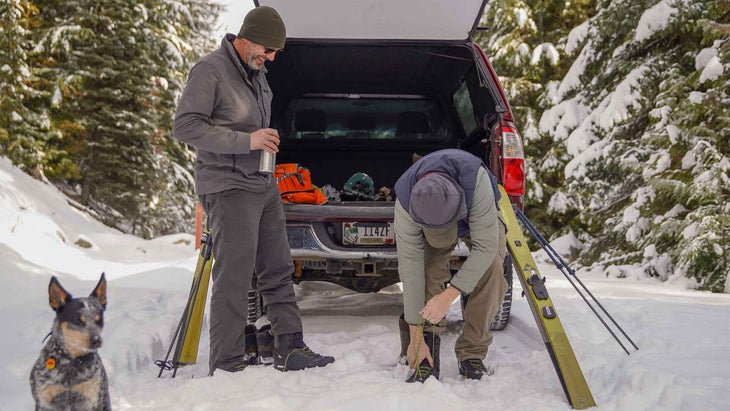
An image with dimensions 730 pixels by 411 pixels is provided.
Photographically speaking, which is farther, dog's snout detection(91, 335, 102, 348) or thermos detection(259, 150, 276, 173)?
thermos detection(259, 150, 276, 173)

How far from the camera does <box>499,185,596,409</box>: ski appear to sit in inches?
106

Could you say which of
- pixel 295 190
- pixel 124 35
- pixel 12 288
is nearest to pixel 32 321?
pixel 12 288

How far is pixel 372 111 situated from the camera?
5816 mm

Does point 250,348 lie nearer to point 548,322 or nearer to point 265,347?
point 265,347

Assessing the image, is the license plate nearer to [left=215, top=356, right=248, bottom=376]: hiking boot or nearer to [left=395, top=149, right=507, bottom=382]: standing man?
[left=395, top=149, right=507, bottom=382]: standing man

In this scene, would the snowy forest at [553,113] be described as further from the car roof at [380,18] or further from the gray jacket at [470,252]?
the gray jacket at [470,252]

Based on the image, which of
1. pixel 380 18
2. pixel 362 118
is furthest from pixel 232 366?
pixel 362 118

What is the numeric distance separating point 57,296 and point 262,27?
1715 mm

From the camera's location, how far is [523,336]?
412 cm

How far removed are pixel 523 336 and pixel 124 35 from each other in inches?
454

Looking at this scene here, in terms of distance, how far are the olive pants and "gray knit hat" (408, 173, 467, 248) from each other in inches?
18.4

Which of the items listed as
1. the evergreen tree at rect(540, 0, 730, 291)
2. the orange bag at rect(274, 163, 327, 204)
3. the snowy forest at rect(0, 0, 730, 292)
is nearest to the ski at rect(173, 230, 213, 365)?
the orange bag at rect(274, 163, 327, 204)

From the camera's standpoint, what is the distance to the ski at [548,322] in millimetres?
2684

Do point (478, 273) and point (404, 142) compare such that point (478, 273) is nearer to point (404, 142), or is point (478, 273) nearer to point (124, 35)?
point (404, 142)
